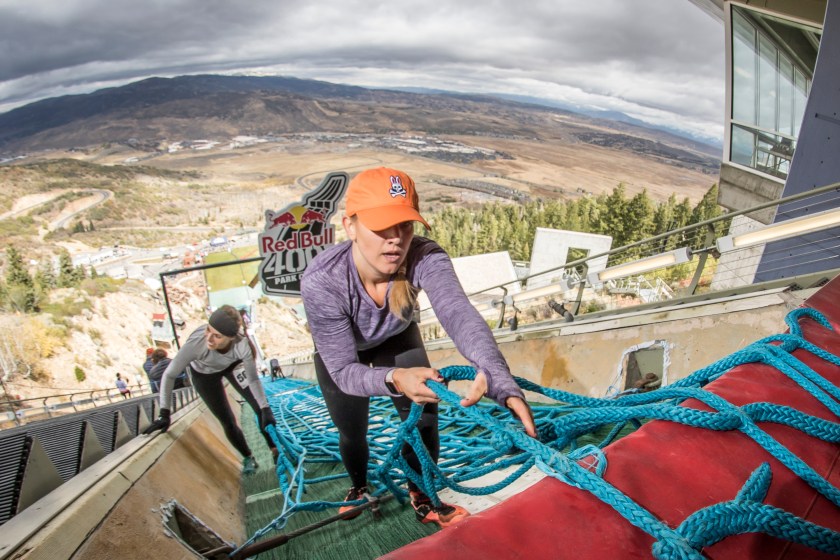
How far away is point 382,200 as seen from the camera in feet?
6.20

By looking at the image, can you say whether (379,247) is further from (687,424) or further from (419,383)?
(687,424)

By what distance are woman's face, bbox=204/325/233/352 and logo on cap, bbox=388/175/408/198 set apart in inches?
97.6

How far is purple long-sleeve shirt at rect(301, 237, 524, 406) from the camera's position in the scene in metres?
1.93

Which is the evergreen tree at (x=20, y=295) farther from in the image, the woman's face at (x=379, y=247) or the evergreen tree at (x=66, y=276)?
the woman's face at (x=379, y=247)

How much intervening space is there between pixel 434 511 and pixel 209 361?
248 cm

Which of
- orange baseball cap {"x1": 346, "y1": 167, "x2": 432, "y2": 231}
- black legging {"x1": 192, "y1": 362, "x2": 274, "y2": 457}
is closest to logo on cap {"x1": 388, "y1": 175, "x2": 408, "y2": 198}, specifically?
orange baseball cap {"x1": 346, "y1": 167, "x2": 432, "y2": 231}

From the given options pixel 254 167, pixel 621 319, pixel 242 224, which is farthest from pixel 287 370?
pixel 254 167

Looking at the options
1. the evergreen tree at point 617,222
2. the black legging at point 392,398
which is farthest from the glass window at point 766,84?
the evergreen tree at point 617,222

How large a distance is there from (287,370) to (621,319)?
49.8ft

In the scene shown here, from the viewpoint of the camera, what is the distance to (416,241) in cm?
229

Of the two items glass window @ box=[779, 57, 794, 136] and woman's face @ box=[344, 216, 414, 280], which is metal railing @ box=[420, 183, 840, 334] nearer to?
glass window @ box=[779, 57, 794, 136]

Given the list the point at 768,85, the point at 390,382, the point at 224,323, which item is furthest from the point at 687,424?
the point at 768,85

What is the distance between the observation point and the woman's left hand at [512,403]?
1.57 metres

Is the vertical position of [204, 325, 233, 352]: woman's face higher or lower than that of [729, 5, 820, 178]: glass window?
lower
